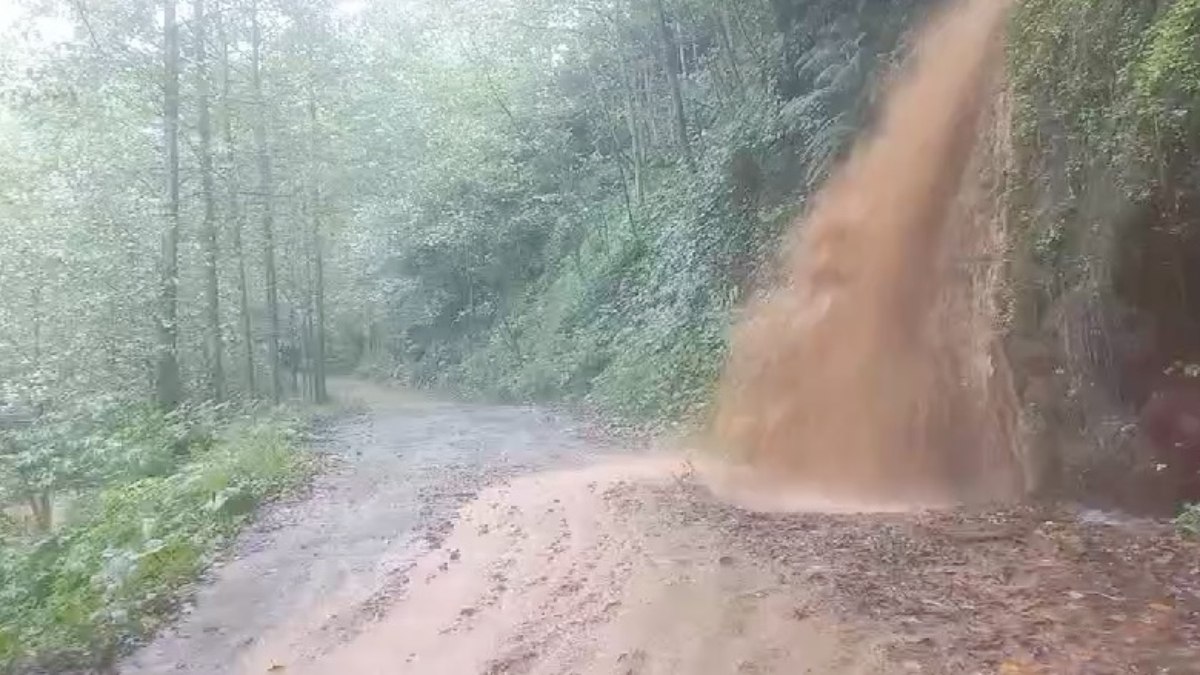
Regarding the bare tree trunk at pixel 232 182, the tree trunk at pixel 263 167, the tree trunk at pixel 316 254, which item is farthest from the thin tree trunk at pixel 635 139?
the bare tree trunk at pixel 232 182

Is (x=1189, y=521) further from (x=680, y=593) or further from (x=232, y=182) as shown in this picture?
(x=232, y=182)

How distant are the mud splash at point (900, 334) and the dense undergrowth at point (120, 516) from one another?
5666 millimetres

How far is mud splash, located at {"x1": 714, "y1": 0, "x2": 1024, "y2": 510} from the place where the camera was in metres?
9.68

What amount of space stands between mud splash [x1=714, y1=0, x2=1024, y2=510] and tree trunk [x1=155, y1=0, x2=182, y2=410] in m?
9.45

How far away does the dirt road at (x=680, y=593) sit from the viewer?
5.34m

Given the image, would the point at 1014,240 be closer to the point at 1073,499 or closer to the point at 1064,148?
the point at 1064,148

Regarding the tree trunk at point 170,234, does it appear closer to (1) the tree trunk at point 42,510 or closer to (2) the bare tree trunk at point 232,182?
(2) the bare tree trunk at point 232,182

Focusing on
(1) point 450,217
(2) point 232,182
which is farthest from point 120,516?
(1) point 450,217

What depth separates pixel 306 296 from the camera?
29.3 meters

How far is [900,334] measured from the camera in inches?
435

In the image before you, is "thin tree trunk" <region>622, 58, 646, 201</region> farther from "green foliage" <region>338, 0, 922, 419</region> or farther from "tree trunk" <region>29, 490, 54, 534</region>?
"tree trunk" <region>29, 490, 54, 534</region>

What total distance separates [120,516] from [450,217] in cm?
2122

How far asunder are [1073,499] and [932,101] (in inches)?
219

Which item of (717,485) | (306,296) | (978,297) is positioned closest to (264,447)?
(717,485)
